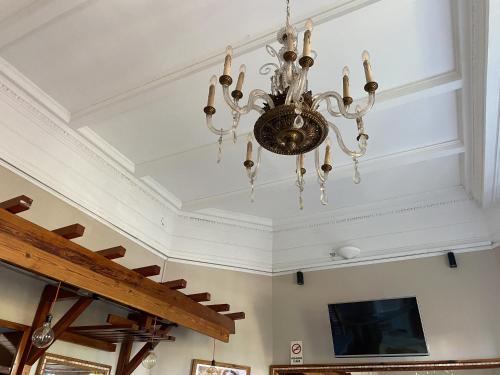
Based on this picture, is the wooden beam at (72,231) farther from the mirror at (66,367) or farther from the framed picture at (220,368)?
the framed picture at (220,368)

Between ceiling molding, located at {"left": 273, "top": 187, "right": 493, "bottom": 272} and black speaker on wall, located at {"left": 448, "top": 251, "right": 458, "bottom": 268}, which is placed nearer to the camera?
black speaker on wall, located at {"left": 448, "top": 251, "right": 458, "bottom": 268}

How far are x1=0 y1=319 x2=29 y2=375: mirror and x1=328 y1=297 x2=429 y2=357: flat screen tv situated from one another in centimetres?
272

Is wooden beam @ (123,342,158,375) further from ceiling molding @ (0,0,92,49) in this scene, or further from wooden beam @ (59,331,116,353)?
ceiling molding @ (0,0,92,49)

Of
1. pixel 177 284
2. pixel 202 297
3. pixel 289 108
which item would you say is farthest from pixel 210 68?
pixel 202 297

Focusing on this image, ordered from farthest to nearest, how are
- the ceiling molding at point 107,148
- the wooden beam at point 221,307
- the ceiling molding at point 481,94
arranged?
Result: 1. the wooden beam at point 221,307
2. the ceiling molding at point 107,148
3. the ceiling molding at point 481,94

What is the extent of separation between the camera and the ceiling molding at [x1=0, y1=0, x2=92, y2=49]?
2426mm

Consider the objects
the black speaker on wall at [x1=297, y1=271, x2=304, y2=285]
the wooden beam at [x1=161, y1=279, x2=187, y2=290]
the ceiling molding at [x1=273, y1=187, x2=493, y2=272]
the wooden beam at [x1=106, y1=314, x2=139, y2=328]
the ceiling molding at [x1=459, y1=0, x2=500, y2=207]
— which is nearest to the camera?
the ceiling molding at [x1=459, y1=0, x2=500, y2=207]

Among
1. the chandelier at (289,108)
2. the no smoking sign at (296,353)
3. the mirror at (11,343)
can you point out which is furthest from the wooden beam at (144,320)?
the chandelier at (289,108)

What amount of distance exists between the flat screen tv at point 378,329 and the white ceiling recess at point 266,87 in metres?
0.59

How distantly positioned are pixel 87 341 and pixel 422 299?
3.02m

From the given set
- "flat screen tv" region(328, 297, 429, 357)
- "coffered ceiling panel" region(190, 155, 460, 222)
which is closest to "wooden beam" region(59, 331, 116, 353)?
"coffered ceiling panel" region(190, 155, 460, 222)

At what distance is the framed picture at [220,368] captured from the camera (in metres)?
3.87

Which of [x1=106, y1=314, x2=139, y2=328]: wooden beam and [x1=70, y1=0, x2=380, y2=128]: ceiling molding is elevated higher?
[x1=70, y1=0, x2=380, y2=128]: ceiling molding

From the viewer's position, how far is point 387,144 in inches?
141
